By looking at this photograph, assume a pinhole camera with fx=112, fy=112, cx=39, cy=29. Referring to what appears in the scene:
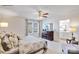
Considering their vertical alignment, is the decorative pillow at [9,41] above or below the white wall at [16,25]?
below

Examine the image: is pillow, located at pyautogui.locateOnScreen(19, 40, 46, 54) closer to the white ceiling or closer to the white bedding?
the white bedding

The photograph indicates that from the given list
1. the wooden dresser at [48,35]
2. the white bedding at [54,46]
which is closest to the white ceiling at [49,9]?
the wooden dresser at [48,35]

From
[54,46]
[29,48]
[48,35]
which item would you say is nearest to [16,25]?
[29,48]

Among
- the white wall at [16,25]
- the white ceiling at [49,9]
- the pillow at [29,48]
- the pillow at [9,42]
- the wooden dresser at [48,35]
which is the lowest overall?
the pillow at [29,48]

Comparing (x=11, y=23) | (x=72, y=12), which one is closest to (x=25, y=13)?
(x=11, y=23)

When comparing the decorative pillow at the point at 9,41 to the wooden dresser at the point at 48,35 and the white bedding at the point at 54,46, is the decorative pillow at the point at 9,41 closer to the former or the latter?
the white bedding at the point at 54,46

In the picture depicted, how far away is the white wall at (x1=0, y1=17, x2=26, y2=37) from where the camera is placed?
1864 millimetres

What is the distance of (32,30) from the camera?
6.31ft

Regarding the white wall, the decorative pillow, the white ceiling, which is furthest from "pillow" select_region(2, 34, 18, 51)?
the white ceiling

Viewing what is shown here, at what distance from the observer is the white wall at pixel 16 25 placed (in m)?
1.86

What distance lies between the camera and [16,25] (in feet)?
6.22

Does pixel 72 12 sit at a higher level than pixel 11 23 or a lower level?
higher
